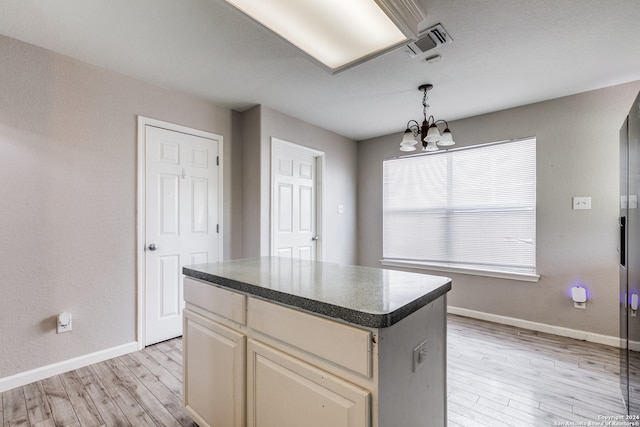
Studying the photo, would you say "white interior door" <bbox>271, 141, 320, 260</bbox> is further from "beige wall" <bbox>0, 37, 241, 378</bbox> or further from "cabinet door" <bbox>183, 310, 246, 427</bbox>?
"cabinet door" <bbox>183, 310, 246, 427</bbox>

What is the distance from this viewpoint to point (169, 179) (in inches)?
113

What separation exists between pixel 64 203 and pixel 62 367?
4.12 feet

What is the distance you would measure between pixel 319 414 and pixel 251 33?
2188 mm

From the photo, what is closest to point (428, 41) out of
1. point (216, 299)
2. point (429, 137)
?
point (429, 137)

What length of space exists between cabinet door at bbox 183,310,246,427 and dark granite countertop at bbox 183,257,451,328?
0.24 meters

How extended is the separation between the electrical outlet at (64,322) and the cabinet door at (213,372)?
134cm

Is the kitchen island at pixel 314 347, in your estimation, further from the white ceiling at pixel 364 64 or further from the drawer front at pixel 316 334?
the white ceiling at pixel 364 64

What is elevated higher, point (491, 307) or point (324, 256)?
point (324, 256)

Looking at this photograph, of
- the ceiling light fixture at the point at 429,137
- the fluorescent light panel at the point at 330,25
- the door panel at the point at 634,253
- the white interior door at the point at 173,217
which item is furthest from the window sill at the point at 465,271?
the fluorescent light panel at the point at 330,25

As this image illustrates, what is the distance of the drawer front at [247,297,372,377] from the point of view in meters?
0.90

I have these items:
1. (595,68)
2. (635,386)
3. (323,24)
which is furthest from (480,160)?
(323,24)

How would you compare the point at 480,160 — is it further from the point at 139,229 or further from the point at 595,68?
the point at 139,229

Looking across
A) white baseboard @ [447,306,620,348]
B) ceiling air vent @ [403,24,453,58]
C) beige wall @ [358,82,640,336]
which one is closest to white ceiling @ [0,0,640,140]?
ceiling air vent @ [403,24,453,58]

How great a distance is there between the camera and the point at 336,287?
1.20 meters
